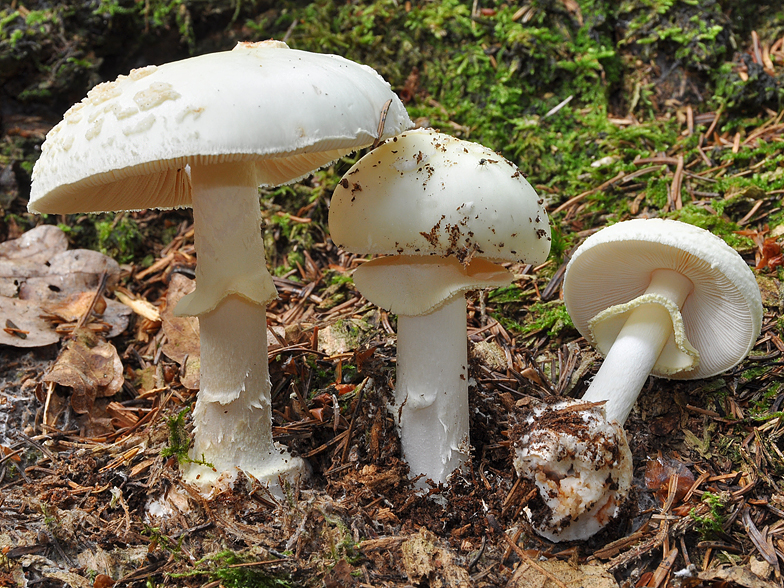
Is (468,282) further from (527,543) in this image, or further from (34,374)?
(34,374)

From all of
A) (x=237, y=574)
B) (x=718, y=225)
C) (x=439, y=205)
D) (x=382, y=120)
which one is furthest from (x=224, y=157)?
A: (x=718, y=225)

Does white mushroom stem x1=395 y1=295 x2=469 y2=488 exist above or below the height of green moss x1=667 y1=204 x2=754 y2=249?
below

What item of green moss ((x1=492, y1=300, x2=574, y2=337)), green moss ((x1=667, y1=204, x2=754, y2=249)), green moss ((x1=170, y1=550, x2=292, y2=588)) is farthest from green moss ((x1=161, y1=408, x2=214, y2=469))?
green moss ((x1=667, y1=204, x2=754, y2=249))

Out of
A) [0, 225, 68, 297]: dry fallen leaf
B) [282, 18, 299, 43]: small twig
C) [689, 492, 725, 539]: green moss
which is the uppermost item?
[282, 18, 299, 43]: small twig

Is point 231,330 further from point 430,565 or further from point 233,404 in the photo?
point 430,565

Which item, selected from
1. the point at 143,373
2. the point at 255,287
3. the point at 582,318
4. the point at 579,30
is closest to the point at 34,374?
the point at 143,373

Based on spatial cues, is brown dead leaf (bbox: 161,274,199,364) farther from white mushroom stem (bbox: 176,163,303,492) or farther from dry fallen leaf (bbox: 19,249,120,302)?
white mushroom stem (bbox: 176,163,303,492)

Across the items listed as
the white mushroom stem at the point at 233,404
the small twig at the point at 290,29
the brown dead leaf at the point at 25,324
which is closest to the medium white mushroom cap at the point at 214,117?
the white mushroom stem at the point at 233,404

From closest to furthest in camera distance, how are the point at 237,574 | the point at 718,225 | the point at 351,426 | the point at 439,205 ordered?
the point at 237,574
the point at 439,205
the point at 351,426
the point at 718,225

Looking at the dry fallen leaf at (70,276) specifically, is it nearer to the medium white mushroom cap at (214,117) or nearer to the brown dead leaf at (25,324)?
the brown dead leaf at (25,324)
